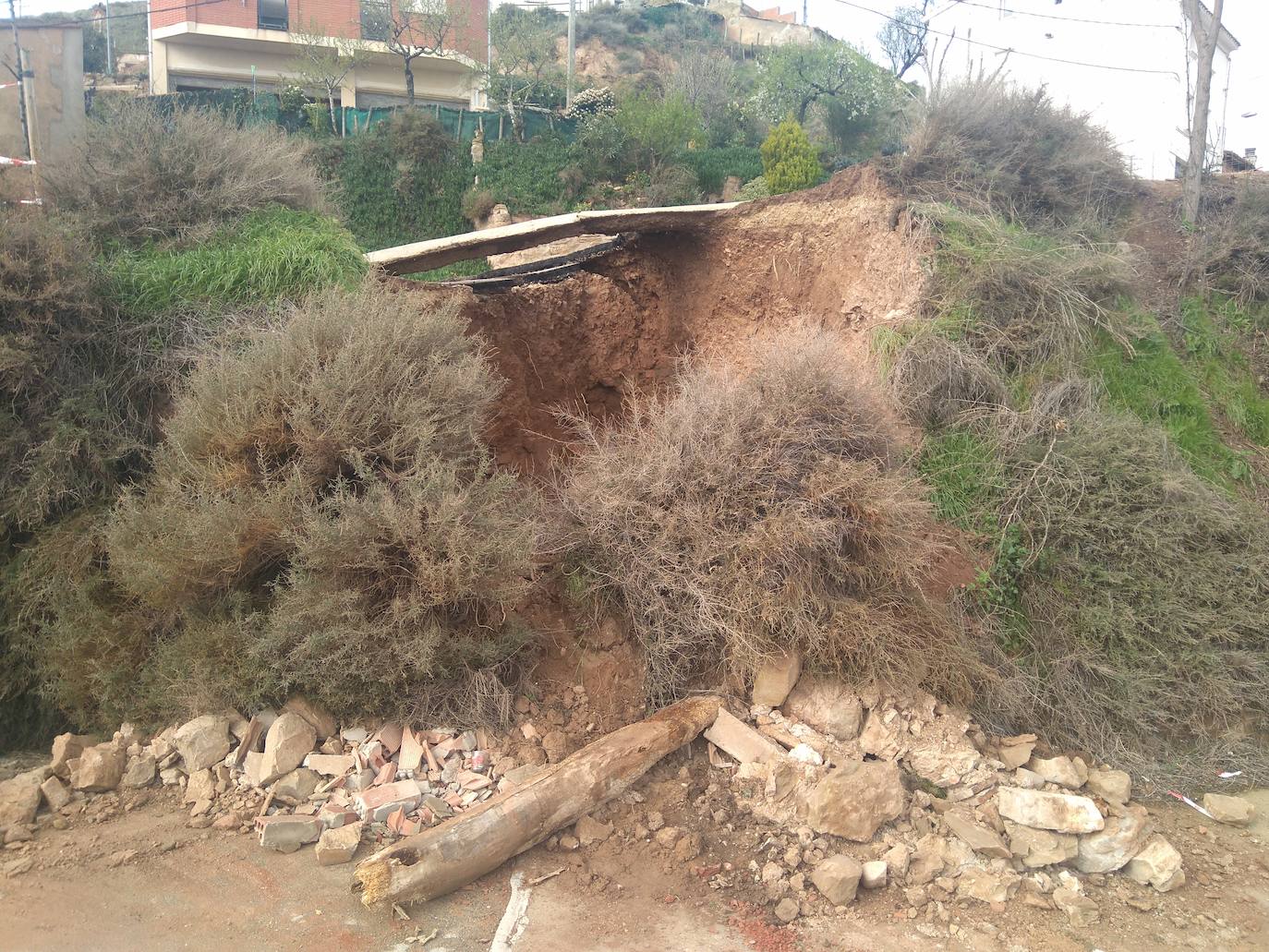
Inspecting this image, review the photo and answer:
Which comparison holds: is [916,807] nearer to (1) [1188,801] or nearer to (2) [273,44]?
(1) [1188,801]

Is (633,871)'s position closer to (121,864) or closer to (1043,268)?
(121,864)

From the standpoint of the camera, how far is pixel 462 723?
509 cm

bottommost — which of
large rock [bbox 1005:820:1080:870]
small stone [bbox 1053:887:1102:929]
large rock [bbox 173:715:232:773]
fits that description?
small stone [bbox 1053:887:1102:929]

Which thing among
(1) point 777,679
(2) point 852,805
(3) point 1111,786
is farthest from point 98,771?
(3) point 1111,786

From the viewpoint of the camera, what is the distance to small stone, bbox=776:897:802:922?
4227 mm

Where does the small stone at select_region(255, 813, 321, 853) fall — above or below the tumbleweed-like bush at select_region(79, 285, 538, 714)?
below

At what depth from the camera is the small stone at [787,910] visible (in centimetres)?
423

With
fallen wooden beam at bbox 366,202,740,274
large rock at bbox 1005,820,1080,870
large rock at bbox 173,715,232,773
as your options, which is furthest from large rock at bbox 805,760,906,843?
fallen wooden beam at bbox 366,202,740,274

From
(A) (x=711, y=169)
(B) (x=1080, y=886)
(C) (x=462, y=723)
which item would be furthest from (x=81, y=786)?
(A) (x=711, y=169)

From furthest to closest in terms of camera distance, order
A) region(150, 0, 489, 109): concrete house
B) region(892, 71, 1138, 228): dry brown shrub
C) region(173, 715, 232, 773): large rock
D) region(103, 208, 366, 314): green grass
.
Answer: region(150, 0, 489, 109): concrete house, region(892, 71, 1138, 228): dry brown shrub, region(103, 208, 366, 314): green grass, region(173, 715, 232, 773): large rock

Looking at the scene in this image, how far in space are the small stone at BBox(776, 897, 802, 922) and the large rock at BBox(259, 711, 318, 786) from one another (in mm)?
2715

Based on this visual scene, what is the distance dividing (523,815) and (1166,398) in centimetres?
743

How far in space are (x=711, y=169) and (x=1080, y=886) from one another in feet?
61.2

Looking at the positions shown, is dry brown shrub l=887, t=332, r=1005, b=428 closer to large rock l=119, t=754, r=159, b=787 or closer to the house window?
large rock l=119, t=754, r=159, b=787
